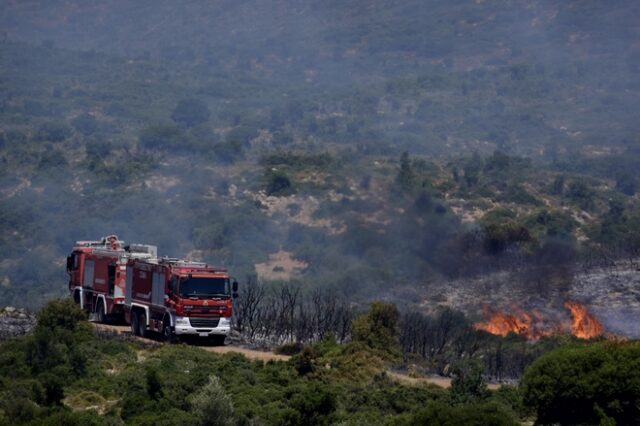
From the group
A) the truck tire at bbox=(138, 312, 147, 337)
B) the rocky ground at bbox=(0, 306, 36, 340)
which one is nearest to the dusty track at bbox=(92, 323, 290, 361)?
the truck tire at bbox=(138, 312, 147, 337)

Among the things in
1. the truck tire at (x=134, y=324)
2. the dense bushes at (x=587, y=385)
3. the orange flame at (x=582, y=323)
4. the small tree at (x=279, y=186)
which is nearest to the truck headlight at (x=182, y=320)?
the truck tire at (x=134, y=324)

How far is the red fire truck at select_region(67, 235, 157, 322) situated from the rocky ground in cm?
236

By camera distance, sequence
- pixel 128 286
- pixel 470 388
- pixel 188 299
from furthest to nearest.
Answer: pixel 128 286 → pixel 188 299 → pixel 470 388

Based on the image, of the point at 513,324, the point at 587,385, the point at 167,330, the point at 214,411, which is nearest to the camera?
the point at 214,411

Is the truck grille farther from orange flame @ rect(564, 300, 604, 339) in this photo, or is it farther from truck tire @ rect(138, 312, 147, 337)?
orange flame @ rect(564, 300, 604, 339)

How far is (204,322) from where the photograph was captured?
131ft

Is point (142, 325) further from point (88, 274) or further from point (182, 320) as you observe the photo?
point (88, 274)

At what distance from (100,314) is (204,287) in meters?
9.11

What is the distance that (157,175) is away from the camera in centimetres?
10831

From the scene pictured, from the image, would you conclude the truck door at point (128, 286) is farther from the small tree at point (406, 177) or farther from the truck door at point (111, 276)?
the small tree at point (406, 177)

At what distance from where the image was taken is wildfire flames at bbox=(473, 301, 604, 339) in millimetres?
48750

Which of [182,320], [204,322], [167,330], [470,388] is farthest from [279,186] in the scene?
[470,388]

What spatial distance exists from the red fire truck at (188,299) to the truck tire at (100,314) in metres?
5.07

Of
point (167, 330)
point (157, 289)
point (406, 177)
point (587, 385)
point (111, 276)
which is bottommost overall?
point (406, 177)
